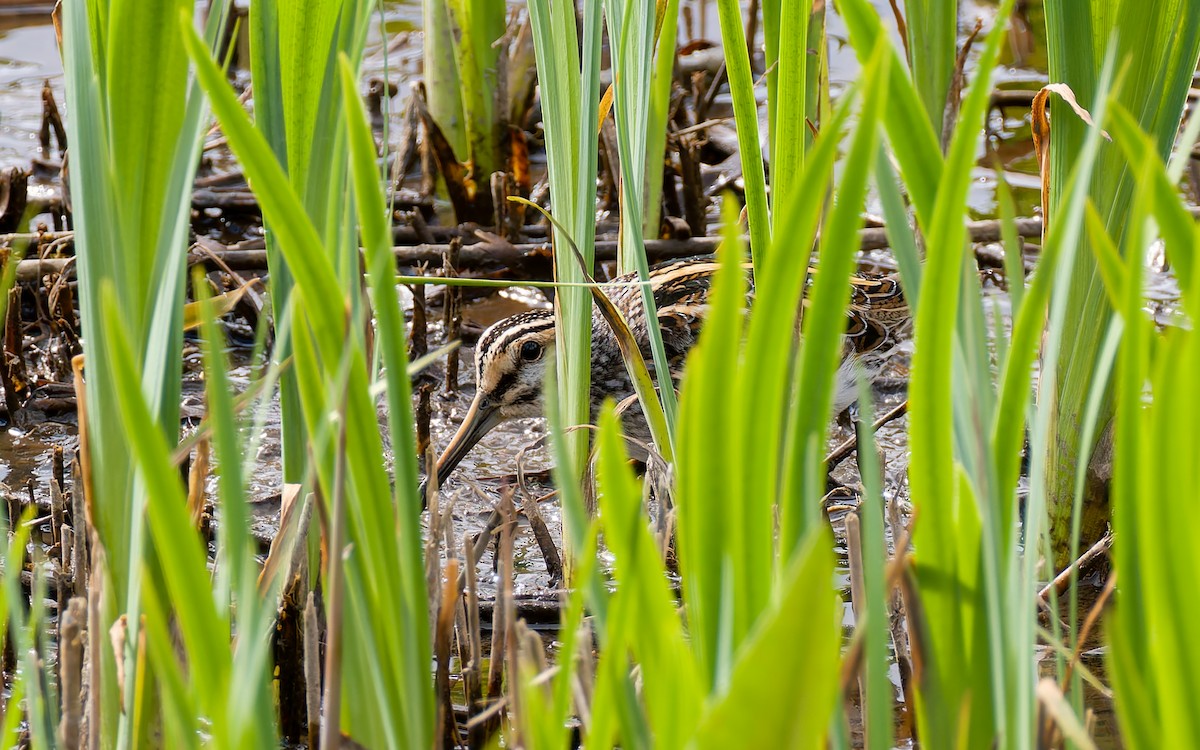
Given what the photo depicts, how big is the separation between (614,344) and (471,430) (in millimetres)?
408

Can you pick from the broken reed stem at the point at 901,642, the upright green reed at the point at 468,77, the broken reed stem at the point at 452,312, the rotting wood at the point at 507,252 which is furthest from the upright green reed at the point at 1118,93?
the upright green reed at the point at 468,77

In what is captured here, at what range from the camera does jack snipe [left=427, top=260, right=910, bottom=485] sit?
10.1 ft

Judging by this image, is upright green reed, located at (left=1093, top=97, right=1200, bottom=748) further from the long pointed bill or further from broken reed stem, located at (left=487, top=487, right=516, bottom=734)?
the long pointed bill

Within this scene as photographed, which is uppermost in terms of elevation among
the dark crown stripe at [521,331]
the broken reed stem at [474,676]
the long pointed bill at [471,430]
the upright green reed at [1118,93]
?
the upright green reed at [1118,93]

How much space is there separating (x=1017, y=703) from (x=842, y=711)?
154mm

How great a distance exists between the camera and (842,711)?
3.62 ft

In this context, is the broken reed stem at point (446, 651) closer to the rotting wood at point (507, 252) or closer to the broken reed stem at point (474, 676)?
the broken reed stem at point (474, 676)

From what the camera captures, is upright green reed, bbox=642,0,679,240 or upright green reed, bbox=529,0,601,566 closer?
upright green reed, bbox=529,0,601,566

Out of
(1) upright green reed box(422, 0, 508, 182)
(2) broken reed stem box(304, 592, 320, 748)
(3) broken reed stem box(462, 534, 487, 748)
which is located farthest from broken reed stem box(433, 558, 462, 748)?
(1) upright green reed box(422, 0, 508, 182)

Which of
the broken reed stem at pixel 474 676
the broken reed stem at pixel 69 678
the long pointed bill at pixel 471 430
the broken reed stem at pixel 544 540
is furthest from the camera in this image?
the long pointed bill at pixel 471 430

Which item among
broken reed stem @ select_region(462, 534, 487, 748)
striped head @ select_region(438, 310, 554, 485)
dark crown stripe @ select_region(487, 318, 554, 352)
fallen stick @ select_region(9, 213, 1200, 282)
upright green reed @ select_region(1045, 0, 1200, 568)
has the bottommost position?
broken reed stem @ select_region(462, 534, 487, 748)

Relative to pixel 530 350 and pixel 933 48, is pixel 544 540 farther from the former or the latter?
pixel 933 48

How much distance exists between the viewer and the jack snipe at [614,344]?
10.1 ft

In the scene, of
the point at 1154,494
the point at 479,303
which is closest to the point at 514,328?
the point at 479,303
